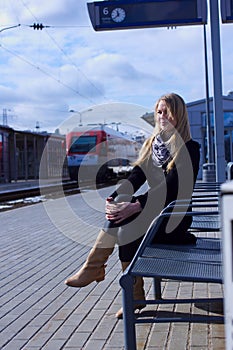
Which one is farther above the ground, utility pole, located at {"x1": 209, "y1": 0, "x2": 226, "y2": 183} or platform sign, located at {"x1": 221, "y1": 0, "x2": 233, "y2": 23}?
platform sign, located at {"x1": 221, "y1": 0, "x2": 233, "y2": 23}

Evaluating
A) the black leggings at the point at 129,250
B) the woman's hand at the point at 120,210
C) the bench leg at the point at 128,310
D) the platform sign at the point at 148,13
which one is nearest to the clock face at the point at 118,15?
the platform sign at the point at 148,13

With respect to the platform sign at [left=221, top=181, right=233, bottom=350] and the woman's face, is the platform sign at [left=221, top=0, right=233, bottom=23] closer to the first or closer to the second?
the woman's face

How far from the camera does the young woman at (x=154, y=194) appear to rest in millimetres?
3834

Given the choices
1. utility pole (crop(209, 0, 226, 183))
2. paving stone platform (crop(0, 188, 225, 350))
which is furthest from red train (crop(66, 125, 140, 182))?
paving stone platform (crop(0, 188, 225, 350))

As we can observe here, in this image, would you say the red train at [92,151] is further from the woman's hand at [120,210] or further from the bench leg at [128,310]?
the bench leg at [128,310]

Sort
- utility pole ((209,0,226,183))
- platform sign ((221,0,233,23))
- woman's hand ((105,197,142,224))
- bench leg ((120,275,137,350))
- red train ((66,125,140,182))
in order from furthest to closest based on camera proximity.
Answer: red train ((66,125,140,182)) → utility pole ((209,0,226,183)) → platform sign ((221,0,233,23)) → woman's hand ((105,197,142,224)) → bench leg ((120,275,137,350))

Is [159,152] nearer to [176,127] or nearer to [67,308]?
[176,127]

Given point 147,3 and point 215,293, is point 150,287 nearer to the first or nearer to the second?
point 215,293

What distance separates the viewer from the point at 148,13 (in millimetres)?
7898

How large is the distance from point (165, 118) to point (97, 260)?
1.22 meters

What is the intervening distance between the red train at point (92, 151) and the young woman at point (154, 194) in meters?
24.2

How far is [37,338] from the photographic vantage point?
3602 millimetres

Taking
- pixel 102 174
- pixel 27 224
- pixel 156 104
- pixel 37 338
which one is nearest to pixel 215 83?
pixel 156 104

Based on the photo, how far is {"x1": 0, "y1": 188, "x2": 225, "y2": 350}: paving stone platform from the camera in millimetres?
3453
